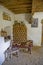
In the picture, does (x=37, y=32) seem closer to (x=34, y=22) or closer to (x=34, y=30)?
(x=34, y=30)

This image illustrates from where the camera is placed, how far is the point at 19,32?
732 cm

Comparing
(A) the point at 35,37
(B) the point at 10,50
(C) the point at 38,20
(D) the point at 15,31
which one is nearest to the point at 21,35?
(D) the point at 15,31

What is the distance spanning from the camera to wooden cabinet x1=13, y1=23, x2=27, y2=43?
723cm

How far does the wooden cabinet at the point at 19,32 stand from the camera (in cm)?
723

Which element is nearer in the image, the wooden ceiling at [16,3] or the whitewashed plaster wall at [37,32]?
the wooden ceiling at [16,3]

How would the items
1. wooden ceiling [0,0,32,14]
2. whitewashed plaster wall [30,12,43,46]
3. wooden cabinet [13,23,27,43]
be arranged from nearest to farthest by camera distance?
wooden ceiling [0,0,32,14], whitewashed plaster wall [30,12,43,46], wooden cabinet [13,23,27,43]

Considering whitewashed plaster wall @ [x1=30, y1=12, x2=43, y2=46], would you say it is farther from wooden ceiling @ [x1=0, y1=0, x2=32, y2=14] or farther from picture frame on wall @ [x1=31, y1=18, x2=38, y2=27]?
wooden ceiling @ [x1=0, y1=0, x2=32, y2=14]

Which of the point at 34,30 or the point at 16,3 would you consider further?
the point at 34,30

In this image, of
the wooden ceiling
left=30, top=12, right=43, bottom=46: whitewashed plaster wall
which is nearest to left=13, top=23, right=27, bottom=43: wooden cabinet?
left=30, top=12, right=43, bottom=46: whitewashed plaster wall

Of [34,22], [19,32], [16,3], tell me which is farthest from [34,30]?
[16,3]

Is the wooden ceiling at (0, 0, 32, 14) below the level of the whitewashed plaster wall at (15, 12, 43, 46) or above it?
above

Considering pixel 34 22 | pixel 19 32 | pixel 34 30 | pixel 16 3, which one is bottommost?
pixel 19 32

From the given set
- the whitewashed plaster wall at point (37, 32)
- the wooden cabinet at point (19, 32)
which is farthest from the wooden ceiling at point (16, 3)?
the wooden cabinet at point (19, 32)

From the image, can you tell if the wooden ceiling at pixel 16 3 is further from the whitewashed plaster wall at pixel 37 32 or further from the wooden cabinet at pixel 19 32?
the wooden cabinet at pixel 19 32
